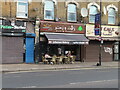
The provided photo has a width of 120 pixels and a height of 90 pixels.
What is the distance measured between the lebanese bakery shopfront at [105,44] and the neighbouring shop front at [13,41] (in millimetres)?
7367

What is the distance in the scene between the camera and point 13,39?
23.1 m

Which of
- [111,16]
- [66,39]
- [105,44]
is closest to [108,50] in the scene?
[105,44]

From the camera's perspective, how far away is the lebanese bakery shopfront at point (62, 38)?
2375cm

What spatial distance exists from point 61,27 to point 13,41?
516cm

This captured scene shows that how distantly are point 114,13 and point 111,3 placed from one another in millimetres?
1232

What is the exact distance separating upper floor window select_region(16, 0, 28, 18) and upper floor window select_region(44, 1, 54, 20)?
80.7 inches

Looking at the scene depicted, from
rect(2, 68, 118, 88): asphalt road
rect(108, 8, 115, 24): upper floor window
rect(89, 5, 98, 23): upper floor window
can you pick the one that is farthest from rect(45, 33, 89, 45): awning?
rect(2, 68, 118, 88): asphalt road

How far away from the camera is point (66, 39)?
23828mm

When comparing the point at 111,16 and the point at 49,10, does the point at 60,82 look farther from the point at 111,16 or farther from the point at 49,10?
the point at 111,16

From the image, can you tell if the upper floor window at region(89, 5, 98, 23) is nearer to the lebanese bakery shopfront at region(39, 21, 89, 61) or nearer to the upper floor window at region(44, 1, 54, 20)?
the lebanese bakery shopfront at region(39, 21, 89, 61)

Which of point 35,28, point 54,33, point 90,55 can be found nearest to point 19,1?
point 35,28

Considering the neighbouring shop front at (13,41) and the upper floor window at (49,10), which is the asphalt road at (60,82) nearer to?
the neighbouring shop front at (13,41)


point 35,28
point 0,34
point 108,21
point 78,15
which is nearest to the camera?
point 0,34

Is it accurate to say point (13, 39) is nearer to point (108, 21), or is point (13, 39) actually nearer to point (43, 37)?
point (43, 37)
